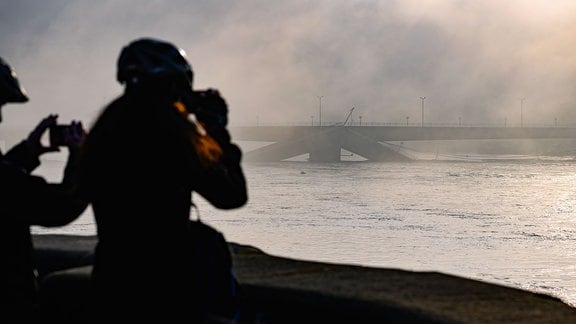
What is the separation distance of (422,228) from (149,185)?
98.6 ft

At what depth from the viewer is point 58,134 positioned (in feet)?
8.66

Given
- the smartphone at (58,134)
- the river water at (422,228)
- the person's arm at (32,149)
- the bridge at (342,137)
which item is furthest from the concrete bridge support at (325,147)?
the smartphone at (58,134)

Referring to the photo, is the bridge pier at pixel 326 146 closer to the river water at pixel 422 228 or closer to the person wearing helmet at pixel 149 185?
the river water at pixel 422 228

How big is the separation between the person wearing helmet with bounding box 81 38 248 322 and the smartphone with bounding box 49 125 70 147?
40cm

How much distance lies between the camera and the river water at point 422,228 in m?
21.6

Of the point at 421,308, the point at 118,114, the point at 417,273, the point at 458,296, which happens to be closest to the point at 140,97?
the point at 118,114

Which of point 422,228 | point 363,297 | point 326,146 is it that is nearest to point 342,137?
point 326,146

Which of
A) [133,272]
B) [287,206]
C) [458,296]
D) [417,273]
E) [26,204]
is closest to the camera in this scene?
[133,272]

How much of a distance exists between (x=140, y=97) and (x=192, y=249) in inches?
15.1

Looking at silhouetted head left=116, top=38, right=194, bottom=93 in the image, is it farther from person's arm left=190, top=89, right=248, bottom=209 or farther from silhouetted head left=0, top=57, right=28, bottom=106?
silhouetted head left=0, top=57, right=28, bottom=106

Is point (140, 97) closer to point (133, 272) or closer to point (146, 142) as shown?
point (146, 142)

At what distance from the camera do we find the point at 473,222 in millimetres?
35781

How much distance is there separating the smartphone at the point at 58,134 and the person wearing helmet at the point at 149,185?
15.7 inches

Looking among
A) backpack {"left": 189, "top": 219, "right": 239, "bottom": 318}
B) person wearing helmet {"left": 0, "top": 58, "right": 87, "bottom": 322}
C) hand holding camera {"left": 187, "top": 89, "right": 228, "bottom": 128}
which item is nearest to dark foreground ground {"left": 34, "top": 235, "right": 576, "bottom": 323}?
backpack {"left": 189, "top": 219, "right": 239, "bottom": 318}
